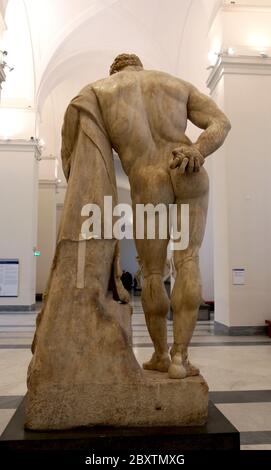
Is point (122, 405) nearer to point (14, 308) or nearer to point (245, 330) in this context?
point (245, 330)

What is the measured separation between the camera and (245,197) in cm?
827

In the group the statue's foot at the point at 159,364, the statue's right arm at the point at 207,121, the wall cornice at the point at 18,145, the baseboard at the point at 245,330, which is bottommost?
the baseboard at the point at 245,330

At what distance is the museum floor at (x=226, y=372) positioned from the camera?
129 inches

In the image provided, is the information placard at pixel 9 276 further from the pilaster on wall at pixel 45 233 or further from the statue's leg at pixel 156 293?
the statue's leg at pixel 156 293

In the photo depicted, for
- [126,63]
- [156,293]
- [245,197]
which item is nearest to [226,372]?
[156,293]

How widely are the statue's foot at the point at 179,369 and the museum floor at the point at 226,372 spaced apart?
0.63 m

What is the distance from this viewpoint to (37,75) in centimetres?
1364

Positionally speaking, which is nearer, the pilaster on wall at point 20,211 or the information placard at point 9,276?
the information placard at point 9,276

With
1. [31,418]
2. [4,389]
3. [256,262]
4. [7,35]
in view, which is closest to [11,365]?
[4,389]

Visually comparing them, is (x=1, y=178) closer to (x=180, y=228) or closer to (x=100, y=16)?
(x=100, y=16)

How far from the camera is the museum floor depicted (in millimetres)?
3270

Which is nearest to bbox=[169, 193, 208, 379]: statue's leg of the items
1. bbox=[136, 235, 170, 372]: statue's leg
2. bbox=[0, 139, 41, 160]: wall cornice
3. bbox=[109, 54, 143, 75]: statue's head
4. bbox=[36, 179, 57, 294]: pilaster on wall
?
bbox=[136, 235, 170, 372]: statue's leg

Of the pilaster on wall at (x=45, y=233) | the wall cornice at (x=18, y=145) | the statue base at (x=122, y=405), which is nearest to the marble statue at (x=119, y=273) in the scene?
the statue base at (x=122, y=405)

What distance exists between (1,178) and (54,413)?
40.5ft
